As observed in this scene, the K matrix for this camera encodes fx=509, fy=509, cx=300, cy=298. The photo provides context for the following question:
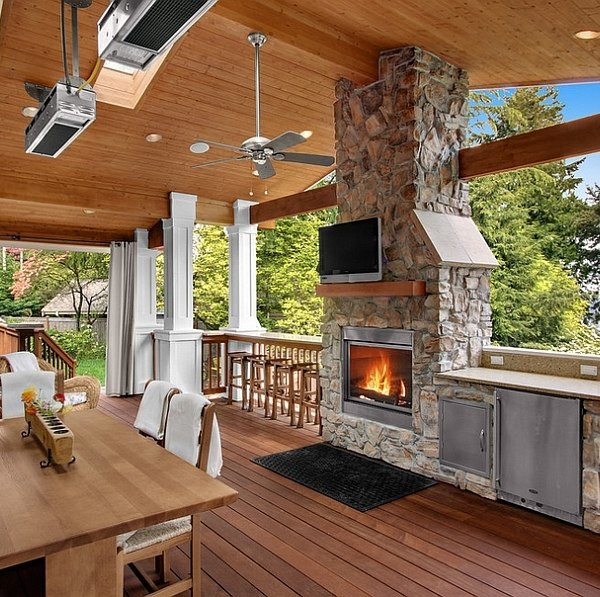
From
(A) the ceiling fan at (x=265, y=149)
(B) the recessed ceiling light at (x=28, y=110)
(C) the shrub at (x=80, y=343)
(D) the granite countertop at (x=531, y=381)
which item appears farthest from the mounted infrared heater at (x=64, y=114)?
(C) the shrub at (x=80, y=343)

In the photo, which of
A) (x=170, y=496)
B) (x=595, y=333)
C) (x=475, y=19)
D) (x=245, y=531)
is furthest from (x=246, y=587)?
(x=595, y=333)

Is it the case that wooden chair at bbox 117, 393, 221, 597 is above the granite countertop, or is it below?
below

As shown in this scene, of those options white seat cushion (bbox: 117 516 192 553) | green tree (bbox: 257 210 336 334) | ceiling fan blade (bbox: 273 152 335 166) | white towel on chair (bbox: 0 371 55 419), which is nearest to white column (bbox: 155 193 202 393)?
white towel on chair (bbox: 0 371 55 419)

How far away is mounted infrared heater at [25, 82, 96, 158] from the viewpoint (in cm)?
257

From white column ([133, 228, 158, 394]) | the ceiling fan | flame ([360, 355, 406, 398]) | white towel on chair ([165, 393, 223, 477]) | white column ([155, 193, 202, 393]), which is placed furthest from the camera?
white column ([133, 228, 158, 394])

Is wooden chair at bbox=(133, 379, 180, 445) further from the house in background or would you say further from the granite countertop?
the house in background

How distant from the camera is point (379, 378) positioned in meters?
4.71

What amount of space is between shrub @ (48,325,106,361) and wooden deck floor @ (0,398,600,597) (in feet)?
37.6

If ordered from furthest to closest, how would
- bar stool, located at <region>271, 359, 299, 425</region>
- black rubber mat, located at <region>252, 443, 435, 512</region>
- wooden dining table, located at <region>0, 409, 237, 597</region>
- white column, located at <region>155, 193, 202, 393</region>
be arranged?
white column, located at <region>155, 193, 202, 393</region>
bar stool, located at <region>271, 359, 299, 425</region>
black rubber mat, located at <region>252, 443, 435, 512</region>
wooden dining table, located at <region>0, 409, 237, 597</region>

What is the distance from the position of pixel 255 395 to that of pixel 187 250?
2.31 meters

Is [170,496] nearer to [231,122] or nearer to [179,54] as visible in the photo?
[179,54]

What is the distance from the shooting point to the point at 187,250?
7.10 meters

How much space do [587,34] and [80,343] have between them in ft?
44.5

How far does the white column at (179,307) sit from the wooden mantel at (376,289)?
2738 millimetres
